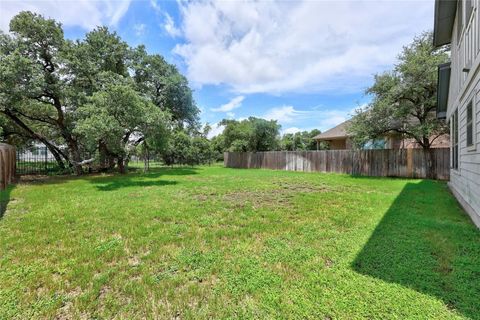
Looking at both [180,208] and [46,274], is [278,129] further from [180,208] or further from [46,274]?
[46,274]

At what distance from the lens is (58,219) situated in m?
4.87

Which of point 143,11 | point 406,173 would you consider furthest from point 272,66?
point 406,173

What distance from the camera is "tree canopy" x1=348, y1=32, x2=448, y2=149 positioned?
409 inches

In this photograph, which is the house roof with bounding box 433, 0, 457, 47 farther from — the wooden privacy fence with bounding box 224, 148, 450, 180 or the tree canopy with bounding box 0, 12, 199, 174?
the tree canopy with bounding box 0, 12, 199, 174

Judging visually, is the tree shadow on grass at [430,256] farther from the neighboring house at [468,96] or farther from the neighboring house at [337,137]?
the neighboring house at [337,137]

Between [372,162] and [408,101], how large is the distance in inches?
131

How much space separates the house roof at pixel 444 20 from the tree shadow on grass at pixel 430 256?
228 inches

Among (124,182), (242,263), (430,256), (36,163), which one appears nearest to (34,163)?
(36,163)

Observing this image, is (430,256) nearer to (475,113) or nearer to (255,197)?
(475,113)

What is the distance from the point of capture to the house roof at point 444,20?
6.61 metres

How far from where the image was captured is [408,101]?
441 inches

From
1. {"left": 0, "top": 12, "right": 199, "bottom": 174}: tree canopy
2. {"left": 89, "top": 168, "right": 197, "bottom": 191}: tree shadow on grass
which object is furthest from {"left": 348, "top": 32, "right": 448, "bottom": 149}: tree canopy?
{"left": 0, "top": 12, "right": 199, "bottom": 174}: tree canopy

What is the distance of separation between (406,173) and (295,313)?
1207 centimetres

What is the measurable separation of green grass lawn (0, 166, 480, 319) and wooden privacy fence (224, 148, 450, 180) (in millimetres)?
6501
